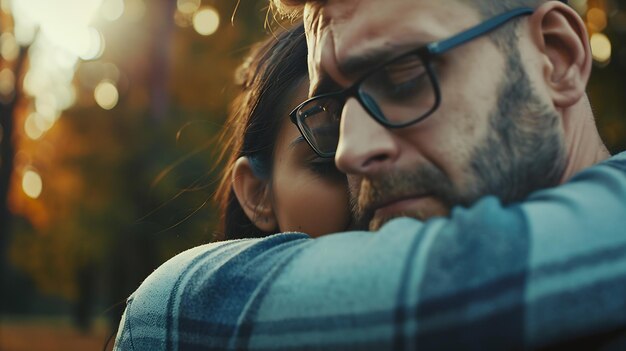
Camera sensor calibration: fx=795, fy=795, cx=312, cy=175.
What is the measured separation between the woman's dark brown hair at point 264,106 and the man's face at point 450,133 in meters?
1.04

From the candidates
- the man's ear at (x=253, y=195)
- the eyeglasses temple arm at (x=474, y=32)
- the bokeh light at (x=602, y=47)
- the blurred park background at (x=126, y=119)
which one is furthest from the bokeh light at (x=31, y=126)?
the eyeglasses temple arm at (x=474, y=32)

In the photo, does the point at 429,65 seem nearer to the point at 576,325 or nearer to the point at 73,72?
the point at 576,325

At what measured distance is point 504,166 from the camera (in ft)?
5.66

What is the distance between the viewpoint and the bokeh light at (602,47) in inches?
350

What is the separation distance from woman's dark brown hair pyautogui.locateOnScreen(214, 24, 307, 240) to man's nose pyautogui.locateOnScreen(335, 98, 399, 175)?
1050mm

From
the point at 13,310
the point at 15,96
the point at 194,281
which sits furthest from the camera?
the point at 13,310

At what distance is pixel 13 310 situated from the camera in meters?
34.0

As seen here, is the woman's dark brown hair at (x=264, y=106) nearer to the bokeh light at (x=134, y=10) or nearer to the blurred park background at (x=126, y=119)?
the blurred park background at (x=126, y=119)

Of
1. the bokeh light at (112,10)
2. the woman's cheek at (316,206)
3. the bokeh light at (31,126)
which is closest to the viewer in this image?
the woman's cheek at (316,206)

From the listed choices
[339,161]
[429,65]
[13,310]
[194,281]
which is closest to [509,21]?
[429,65]

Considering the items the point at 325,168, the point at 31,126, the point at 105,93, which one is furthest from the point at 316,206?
the point at 31,126

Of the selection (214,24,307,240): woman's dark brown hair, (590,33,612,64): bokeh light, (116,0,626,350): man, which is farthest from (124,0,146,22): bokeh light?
(116,0,626,350): man

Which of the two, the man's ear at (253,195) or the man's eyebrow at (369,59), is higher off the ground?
the man's eyebrow at (369,59)

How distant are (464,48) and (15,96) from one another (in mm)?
15494
